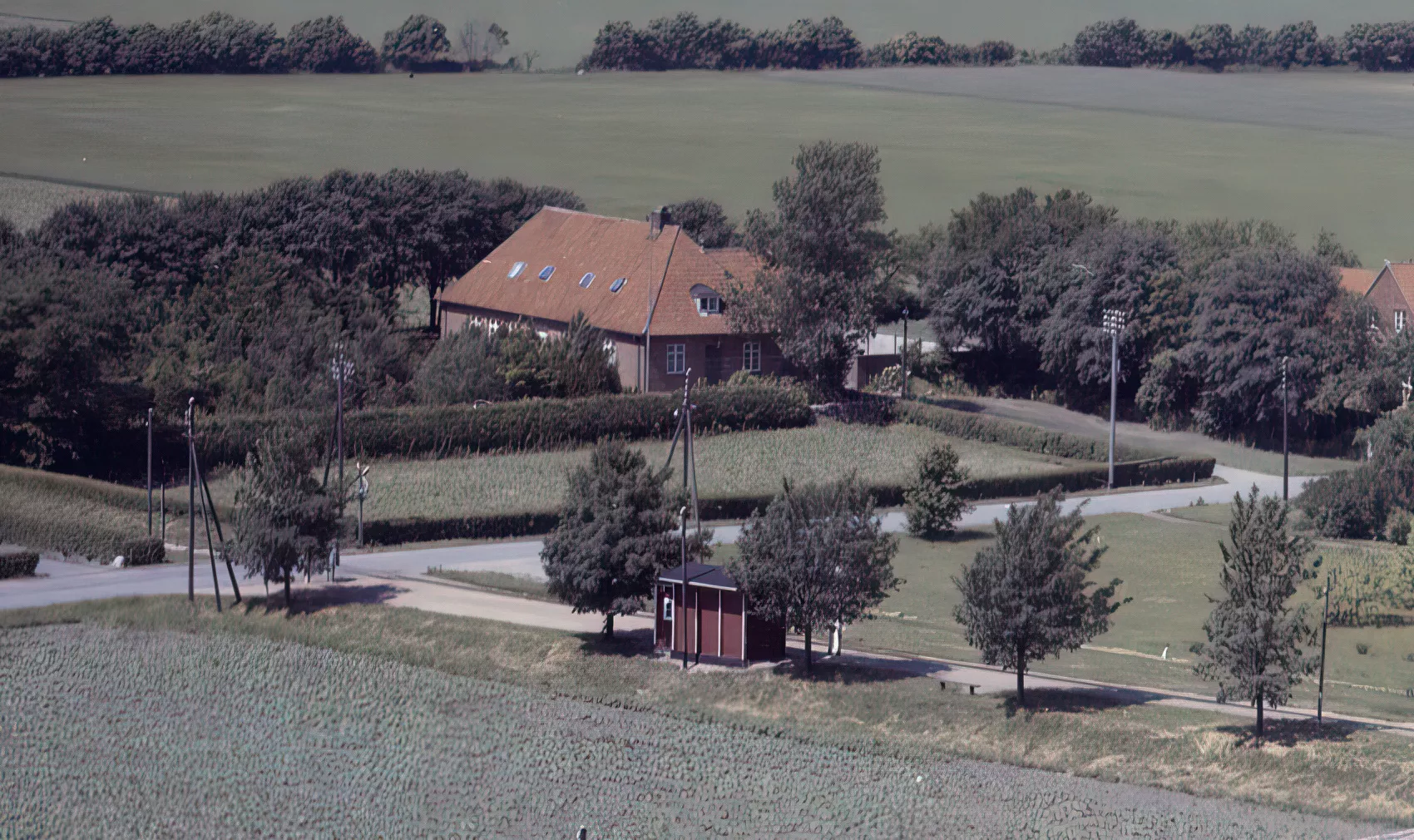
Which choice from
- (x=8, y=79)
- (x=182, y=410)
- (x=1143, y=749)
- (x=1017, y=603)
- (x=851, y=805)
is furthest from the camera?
(x=8, y=79)

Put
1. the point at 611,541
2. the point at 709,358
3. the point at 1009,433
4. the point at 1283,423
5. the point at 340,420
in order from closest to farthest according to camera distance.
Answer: the point at 611,541 < the point at 340,420 < the point at 1283,423 < the point at 1009,433 < the point at 709,358

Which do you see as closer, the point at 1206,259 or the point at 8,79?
the point at 8,79

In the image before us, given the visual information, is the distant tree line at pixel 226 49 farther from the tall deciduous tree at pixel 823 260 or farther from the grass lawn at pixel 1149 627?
the grass lawn at pixel 1149 627

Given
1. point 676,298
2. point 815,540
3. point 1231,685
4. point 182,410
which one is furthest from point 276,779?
point 676,298

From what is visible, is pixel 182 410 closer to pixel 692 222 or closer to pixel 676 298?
pixel 676 298

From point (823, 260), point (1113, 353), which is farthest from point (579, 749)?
point (823, 260)

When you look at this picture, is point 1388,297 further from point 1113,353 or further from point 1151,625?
point 1151,625
